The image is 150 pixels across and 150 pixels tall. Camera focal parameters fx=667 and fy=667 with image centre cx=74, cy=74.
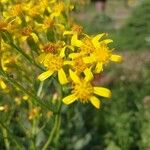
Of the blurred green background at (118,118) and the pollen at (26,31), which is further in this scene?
the blurred green background at (118,118)

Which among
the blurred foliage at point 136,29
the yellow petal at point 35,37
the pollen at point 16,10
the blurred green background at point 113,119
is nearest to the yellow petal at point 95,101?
the yellow petal at point 35,37

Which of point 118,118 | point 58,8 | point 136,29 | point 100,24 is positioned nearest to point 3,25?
point 58,8

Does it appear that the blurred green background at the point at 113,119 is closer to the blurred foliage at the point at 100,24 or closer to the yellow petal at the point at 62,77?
the yellow petal at the point at 62,77

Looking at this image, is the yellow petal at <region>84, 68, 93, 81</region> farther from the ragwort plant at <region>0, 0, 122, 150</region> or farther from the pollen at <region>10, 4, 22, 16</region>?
the pollen at <region>10, 4, 22, 16</region>

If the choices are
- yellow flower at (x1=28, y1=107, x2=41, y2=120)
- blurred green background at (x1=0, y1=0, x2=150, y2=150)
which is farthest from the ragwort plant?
blurred green background at (x1=0, y1=0, x2=150, y2=150)

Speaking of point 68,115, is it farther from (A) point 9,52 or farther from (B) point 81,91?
(B) point 81,91

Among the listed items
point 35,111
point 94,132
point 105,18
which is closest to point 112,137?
point 94,132
